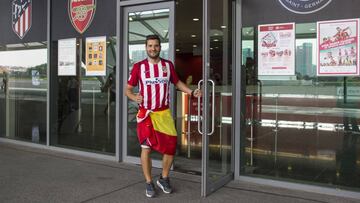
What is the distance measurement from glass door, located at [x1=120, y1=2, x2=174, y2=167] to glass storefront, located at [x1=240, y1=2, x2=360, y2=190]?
1.15 meters

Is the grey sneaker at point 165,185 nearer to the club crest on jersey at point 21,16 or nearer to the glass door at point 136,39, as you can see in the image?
the glass door at point 136,39

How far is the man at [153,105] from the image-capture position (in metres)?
4.20

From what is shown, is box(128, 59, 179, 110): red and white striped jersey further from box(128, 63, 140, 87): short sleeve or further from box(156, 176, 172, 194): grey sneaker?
box(156, 176, 172, 194): grey sneaker

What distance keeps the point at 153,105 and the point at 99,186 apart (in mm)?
1081

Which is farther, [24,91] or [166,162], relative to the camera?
[24,91]

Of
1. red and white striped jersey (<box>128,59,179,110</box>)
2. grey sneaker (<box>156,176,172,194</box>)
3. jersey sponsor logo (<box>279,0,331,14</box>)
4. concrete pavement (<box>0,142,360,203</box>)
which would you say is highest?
jersey sponsor logo (<box>279,0,331,14</box>)

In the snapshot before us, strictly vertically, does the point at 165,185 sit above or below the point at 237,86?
below

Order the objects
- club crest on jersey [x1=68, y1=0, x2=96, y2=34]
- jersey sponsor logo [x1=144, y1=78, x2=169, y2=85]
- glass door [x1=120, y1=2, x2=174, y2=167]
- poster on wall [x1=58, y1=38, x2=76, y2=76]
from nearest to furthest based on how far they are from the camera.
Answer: jersey sponsor logo [x1=144, y1=78, x2=169, y2=85] → glass door [x1=120, y1=2, x2=174, y2=167] → club crest on jersey [x1=68, y1=0, x2=96, y2=34] → poster on wall [x1=58, y1=38, x2=76, y2=76]

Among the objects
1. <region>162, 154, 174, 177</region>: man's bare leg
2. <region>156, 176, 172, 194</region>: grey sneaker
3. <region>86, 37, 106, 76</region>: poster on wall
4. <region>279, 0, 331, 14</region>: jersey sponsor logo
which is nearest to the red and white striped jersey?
<region>162, 154, 174, 177</region>: man's bare leg

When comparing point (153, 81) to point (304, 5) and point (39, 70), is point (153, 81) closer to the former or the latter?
point (304, 5)

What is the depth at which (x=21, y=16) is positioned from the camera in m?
7.02

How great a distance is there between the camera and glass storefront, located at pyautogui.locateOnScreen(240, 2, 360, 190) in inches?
167

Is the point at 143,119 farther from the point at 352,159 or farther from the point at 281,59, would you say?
the point at 352,159

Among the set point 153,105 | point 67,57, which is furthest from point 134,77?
point 67,57
